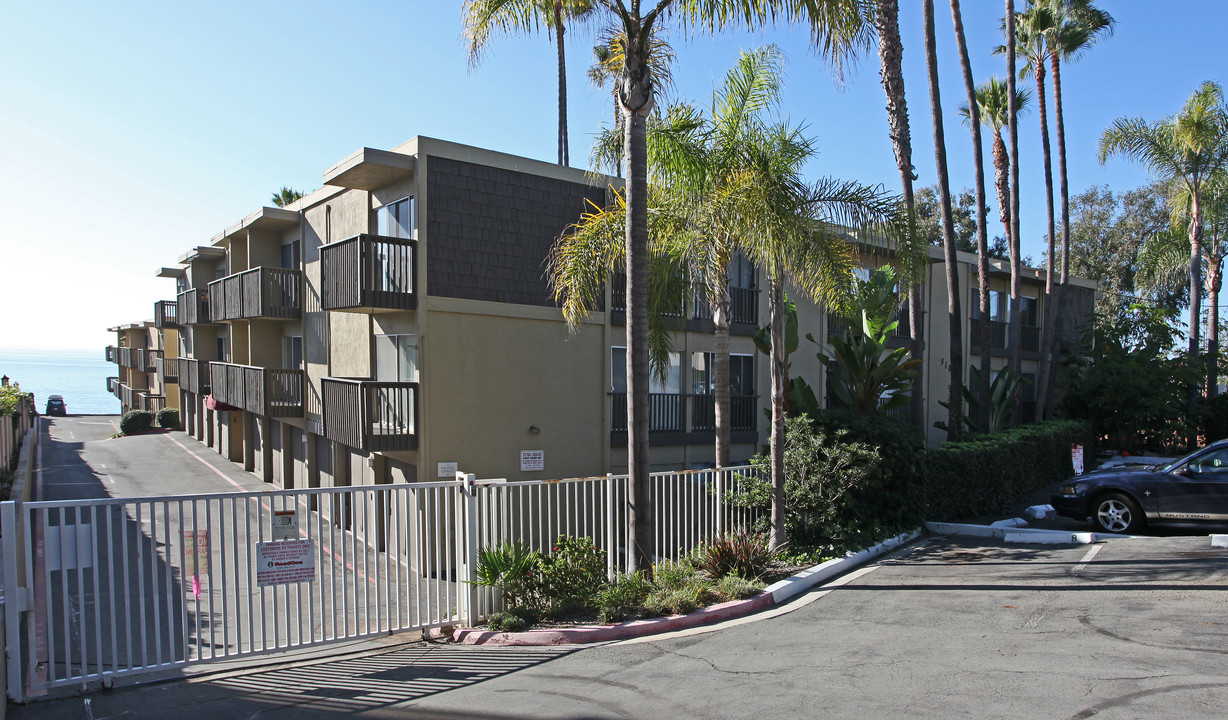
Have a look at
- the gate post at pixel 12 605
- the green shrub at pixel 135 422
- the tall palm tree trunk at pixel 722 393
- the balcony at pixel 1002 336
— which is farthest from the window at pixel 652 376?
the green shrub at pixel 135 422

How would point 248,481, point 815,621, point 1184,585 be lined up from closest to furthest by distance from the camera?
point 815,621
point 1184,585
point 248,481

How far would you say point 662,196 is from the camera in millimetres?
11406

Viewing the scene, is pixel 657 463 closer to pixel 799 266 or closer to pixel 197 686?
pixel 799 266

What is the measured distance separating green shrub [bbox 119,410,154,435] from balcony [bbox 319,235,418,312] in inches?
1229

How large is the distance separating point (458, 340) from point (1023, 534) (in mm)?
10386

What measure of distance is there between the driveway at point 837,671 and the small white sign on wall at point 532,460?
331 inches

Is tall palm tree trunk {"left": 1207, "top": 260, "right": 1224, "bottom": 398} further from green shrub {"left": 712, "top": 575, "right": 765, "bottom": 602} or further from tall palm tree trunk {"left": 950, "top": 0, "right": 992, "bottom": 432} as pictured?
green shrub {"left": 712, "top": 575, "right": 765, "bottom": 602}

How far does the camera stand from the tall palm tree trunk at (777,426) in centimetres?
1039

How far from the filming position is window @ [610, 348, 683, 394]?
1797 cm

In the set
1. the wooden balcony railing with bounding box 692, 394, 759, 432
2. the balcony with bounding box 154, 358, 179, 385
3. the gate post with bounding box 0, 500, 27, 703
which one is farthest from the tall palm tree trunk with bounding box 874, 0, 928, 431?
the balcony with bounding box 154, 358, 179, 385

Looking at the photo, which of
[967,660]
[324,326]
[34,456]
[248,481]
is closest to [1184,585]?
[967,660]

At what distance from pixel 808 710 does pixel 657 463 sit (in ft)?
43.2

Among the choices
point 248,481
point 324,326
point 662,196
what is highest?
point 662,196

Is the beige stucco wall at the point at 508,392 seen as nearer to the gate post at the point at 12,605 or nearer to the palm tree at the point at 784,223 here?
the palm tree at the point at 784,223
